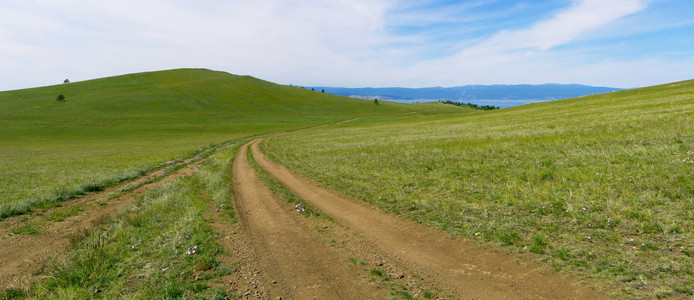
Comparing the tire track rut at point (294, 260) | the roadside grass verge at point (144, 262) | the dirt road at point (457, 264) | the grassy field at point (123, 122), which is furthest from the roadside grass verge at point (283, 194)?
the grassy field at point (123, 122)

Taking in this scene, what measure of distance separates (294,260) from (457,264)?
411 cm

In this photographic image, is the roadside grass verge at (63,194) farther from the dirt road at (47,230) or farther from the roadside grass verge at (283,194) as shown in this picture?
the roadside grass verge at (283,194)

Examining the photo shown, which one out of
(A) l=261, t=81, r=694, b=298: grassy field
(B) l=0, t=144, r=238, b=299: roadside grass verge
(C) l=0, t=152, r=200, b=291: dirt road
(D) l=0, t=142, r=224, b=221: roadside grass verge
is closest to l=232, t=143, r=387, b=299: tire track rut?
(B) l=0, t=144, r=238, b=299: roadside grass verge

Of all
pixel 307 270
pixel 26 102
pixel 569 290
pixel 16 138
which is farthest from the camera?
pixel 26 102

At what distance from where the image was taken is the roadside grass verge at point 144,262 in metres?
7.16

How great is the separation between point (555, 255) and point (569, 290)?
1.39 meters

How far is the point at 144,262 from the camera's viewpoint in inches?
340

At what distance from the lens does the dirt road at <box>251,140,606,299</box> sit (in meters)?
6.47

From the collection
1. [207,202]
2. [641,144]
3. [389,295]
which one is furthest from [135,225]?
[641,144]

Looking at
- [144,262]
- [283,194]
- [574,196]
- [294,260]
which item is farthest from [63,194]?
[574,196]

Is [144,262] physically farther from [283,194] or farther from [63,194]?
[63,194]

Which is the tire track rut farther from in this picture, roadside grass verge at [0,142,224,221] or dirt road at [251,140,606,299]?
roadside grass verge at [0,142,224,221]

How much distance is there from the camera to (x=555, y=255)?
7.56 meters

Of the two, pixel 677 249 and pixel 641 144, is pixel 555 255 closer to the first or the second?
pixel 677 249
